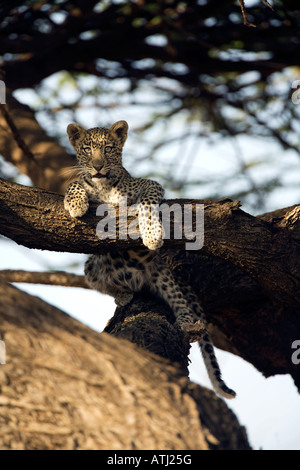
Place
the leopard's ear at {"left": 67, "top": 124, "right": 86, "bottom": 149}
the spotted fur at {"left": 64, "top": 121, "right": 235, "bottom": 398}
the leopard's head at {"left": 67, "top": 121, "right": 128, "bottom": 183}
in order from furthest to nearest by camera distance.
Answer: the leopard's ear at {"left": 67, "top": 124, "right": 86, "bottom": 149}
the leopard's head at {"left": 67, "top": 121, "right": 128, "bottom": 183}
the spotted fur at {"left": 64, "top": 121, "right": 235, "bottom": 398}

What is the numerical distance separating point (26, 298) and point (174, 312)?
2535 mm

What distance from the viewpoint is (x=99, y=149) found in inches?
226

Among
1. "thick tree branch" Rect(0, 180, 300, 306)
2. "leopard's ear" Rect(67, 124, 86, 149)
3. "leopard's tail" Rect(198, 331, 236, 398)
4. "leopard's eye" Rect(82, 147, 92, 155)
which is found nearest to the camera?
"thick tree branch" Rect(0, 180, 300, 306)

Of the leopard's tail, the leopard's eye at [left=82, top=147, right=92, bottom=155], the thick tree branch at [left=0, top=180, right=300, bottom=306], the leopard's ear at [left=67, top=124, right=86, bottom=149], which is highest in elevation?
the leopard's ear at [left=67, top=124, right=86, bottom=149]

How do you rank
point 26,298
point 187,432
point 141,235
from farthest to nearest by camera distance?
point 141,235 → point 26,298 → point 187,432

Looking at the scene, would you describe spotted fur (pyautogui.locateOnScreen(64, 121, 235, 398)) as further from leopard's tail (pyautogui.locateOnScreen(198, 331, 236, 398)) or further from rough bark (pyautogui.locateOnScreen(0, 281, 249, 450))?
rough bark (pyautogui.locateOnScreen(0, 281, 249, 450))

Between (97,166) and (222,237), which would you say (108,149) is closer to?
(97,166)

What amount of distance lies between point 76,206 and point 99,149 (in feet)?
3.78

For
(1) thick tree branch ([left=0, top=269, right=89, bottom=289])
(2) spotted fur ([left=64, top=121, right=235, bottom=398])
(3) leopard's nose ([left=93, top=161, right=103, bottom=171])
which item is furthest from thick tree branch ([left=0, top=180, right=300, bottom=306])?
(1) thick tree branch ([left=0, top=269, right=89, bottom=289])

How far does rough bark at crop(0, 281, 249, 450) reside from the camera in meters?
2.99

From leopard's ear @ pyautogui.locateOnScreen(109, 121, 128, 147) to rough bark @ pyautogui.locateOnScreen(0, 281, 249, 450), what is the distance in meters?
3.23
